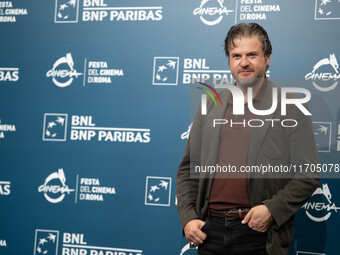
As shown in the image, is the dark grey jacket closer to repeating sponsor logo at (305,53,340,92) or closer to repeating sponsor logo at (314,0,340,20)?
repeating sponsor logo at (305,53,340,92)

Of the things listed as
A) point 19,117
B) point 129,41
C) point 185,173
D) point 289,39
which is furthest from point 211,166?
point 19,117

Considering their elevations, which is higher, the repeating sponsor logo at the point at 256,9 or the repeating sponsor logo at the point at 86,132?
the repeating sponsor logo at the point at 256,9

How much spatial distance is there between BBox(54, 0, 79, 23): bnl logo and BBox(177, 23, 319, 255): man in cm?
157

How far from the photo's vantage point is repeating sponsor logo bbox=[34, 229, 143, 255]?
10.5 feet

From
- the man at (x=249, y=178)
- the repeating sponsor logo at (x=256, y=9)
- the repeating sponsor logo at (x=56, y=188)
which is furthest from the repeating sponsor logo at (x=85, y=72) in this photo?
the man at (x=249, y=178)

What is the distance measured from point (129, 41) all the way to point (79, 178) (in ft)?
3.63

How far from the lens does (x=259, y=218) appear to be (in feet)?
6.63

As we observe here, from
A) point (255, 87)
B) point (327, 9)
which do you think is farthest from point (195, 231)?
point (327, 9)

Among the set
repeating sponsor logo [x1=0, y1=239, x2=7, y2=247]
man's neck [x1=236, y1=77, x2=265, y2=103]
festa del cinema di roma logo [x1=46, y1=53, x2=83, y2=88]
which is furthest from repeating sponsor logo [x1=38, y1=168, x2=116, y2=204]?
man's neck [x1=236, y1=77, x2=265, y2=103]

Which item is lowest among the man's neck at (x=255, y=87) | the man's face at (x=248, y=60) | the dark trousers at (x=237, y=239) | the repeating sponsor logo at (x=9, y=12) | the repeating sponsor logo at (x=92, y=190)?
the dark trousers at (x=237, y=239)

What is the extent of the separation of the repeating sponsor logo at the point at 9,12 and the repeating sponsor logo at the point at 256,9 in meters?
1.76

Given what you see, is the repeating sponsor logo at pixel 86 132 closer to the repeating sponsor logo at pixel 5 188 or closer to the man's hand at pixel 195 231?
the repeating sponsor logo at pixel 5 188

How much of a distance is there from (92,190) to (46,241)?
0.56 m

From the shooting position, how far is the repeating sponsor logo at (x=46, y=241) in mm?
3334
